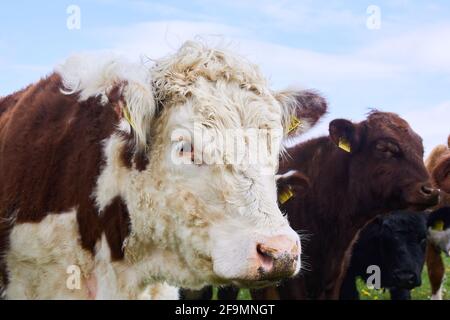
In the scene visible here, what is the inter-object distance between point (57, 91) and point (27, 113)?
0.26m

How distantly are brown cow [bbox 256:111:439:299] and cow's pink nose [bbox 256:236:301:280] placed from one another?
4.20 m

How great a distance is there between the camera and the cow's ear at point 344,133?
26.5 ft

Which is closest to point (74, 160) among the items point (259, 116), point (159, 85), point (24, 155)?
point (24, 155)

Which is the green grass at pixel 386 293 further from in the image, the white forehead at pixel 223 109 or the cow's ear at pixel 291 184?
the white forehead at pixel 223 109

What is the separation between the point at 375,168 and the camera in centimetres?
795

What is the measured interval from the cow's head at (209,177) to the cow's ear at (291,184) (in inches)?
95.6

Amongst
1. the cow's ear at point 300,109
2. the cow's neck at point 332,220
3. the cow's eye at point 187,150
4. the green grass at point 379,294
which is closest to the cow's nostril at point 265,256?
the cow's eye at point 187,150

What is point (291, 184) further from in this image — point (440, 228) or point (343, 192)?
point (440, 228)

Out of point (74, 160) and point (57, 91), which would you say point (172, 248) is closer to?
point (74, 160)

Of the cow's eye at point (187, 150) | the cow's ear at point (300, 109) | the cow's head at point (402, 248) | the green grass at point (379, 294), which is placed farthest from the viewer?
the green grass at point (379, 294)

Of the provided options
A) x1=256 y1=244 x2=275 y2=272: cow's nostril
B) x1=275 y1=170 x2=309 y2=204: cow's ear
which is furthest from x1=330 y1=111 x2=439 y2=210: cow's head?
x1=256 y1=244 x2=275 y2=272: cow's nostril

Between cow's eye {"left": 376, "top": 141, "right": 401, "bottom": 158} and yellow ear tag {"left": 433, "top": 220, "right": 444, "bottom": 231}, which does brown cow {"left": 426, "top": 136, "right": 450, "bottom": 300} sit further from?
cow's eye {"left": 376, "top": 141, "right": 401, "bottom": 158}

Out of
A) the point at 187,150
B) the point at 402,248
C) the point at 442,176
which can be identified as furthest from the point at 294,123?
the point at 442,176

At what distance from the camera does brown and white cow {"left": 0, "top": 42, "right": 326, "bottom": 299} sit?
384 centimetres
